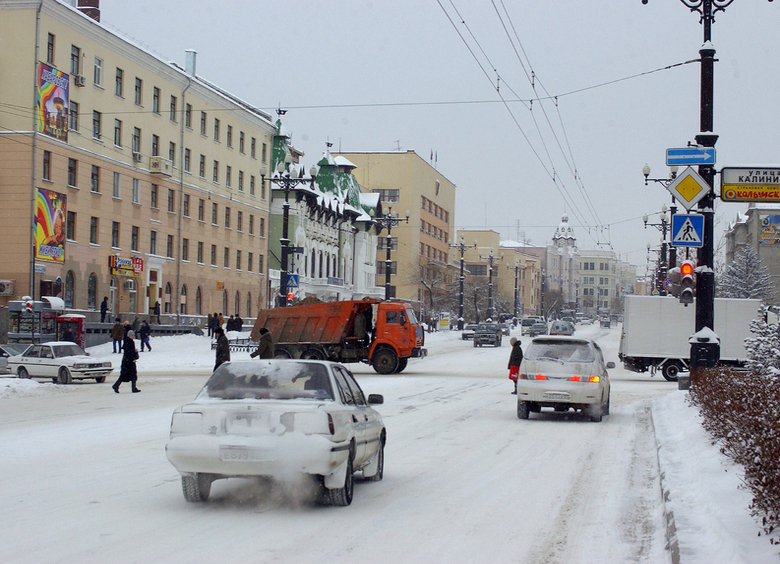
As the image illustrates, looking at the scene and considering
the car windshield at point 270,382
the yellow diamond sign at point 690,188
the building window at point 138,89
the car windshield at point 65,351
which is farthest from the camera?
the building window at point 138,89

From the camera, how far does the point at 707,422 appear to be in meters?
12.1

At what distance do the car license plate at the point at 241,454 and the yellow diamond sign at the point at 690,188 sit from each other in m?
11.1

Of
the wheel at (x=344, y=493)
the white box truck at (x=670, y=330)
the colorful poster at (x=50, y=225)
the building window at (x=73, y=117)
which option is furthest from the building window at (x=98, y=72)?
the wheel at (x=344, y=493)

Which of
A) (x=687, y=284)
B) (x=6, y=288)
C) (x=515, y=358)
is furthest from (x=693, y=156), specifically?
(x=6, y=288)

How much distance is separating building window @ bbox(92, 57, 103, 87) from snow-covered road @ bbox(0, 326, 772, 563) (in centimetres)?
3388

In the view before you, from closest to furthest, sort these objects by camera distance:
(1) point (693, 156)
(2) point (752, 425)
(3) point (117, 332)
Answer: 1. (2) point (752, 425)
2. (1) point (693, 156)
3. (3) point (117, 332)

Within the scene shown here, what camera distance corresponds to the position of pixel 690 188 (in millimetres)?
16609

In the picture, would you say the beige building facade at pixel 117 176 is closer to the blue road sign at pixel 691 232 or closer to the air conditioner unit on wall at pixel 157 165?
the air conditioner unit on wall at pixel 157 165

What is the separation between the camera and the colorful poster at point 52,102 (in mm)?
43281

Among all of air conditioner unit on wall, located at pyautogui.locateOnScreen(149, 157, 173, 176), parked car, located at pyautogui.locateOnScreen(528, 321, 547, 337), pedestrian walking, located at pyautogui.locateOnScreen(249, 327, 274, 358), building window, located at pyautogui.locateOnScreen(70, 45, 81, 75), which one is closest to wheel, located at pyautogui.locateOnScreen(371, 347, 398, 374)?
pedestrian walking, located at pyautogui.locateOnScreen(249, 327, 274, 358)

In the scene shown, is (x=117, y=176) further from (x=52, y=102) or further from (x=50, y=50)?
(x=50, y=50)

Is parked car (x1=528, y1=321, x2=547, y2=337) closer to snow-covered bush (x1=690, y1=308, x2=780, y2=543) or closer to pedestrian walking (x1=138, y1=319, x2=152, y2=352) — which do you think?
pedestrian walking (x1=138, y1=319, x2=152, y2=352)

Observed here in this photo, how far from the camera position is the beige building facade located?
141ft

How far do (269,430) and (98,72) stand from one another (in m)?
44.6
